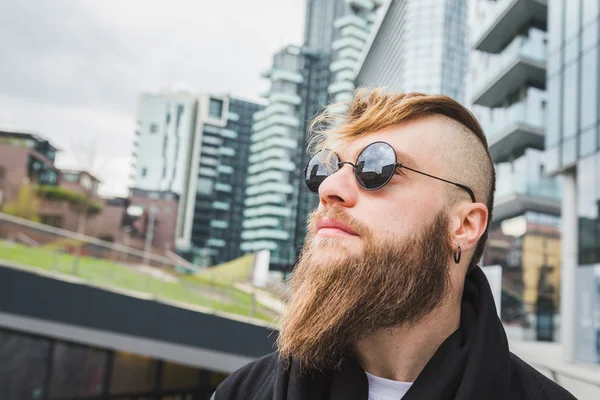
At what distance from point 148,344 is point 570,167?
34.3ft

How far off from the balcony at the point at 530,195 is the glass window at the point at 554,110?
3.03 meters

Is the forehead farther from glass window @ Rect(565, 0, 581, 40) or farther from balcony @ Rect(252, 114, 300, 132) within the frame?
balcony @ Rect(252, 114, 300, 132)

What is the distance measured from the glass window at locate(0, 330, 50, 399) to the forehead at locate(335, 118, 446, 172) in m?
11.8

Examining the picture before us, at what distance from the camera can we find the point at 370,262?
1.26 meters

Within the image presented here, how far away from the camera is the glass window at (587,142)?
36.8 feet

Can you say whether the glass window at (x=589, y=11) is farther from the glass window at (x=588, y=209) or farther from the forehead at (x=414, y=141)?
the forehead at (x=414, y=141)

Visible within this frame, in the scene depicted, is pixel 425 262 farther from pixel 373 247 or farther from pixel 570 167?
pixel 570 167

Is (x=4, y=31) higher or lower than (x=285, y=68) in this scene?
lower

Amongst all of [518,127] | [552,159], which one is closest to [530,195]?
[518,127]

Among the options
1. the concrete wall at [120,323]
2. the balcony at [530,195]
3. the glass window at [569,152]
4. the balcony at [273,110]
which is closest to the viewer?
the concrete wall at [120,323]

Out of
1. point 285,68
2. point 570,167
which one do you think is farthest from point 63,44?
point 570,167

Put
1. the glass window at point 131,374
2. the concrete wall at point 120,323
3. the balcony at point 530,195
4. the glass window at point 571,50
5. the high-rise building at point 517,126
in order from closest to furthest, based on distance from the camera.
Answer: the concrete wall at point 120,323, the glass window at point 131,374, the glass window at point 571,50, the high-rise building at point 517,126, the balcony at point 530,195

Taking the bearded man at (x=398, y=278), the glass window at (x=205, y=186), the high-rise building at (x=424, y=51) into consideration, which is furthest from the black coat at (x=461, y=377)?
the glass window at (x=205, y=186)

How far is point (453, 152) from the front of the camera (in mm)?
1392
